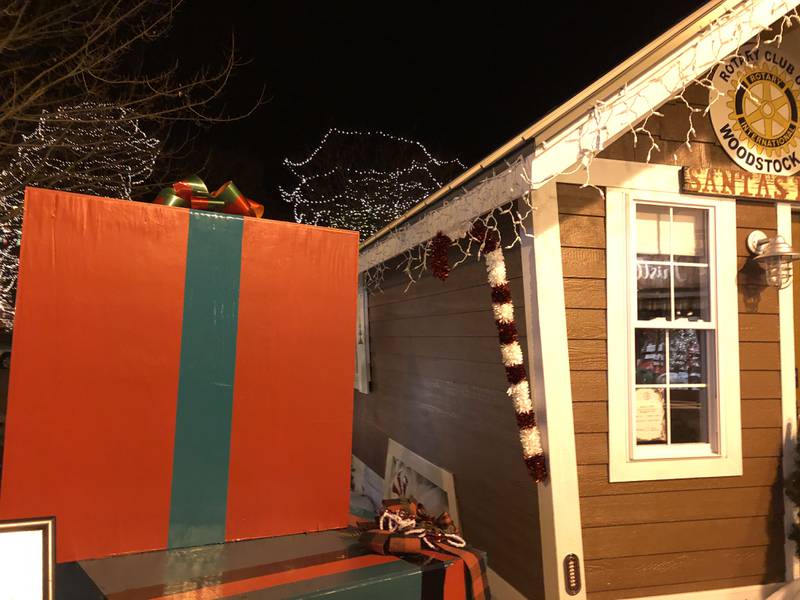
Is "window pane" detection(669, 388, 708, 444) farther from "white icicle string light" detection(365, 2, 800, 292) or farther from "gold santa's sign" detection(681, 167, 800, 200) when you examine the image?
"white icicle string light" detection(365, 2, 800, 292)

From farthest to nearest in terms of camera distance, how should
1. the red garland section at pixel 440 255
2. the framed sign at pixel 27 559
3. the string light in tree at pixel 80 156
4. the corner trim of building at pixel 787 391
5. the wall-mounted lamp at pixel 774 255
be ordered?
the string light in tree at pixel 80 156, the red garland section at pixel 440 255, the corner trim of building at pixel 787 391, the wall-mounted lamp at pixel 774 255, the framed sign at pixel 27 559

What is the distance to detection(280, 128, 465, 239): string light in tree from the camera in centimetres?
2083

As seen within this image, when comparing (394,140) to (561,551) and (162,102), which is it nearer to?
(162,102)

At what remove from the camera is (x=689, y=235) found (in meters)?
3.78

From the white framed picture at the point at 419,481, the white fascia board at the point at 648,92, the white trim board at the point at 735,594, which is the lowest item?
the white trim board at the point at 735,594

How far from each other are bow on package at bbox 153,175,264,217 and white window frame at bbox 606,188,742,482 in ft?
7.03

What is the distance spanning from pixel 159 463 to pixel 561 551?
219 centimetres

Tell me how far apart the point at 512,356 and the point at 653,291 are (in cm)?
97

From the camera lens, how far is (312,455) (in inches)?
90.9

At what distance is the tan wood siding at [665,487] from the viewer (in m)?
3.47

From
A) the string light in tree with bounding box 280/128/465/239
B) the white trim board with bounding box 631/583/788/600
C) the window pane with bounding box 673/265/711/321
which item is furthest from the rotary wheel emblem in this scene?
the string light in tree with bounding box 280/128/465/239

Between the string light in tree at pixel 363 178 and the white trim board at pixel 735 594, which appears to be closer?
the white trim board at pixel 735 594

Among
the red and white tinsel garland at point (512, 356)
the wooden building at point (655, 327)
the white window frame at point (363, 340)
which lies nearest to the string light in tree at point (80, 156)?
the white window frame at point (363, 340)

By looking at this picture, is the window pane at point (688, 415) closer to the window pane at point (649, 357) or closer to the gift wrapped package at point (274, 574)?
the window pane at point (649, 357)
